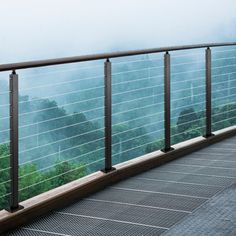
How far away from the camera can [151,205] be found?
3393 mm

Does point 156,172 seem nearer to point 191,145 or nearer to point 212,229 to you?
point 191,145

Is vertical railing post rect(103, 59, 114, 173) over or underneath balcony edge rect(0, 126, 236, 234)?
over

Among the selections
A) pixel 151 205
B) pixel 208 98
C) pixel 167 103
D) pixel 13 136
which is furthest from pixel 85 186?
pixel 208 98

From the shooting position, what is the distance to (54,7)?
172 ft

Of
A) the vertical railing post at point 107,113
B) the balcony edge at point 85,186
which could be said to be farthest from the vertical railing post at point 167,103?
the vertical railing post at point 107,113

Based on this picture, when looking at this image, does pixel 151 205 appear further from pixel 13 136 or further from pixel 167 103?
pixel 167 103

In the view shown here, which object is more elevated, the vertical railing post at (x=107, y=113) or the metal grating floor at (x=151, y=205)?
the vertical railing post at (x=107, y=113)

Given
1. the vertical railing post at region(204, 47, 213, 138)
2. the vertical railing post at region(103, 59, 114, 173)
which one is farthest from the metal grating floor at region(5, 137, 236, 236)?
the vertical railing post at region(204, 47, 213, 138)

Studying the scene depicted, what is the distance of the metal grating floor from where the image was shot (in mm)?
3002

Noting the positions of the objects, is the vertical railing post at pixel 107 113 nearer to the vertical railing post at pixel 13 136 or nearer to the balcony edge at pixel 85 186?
the balcony edge at pixel 85 186

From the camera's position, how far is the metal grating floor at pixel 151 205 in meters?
3.00

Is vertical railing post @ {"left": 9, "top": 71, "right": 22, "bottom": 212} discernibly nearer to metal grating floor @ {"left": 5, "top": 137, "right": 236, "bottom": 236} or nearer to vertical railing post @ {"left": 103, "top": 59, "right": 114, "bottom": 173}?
metal grating floor @ {"left": 5, "top": 137, "right": 236, "bottom": 236}

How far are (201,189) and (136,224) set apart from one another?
2.31 ft

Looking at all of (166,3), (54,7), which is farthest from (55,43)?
(166,3)
